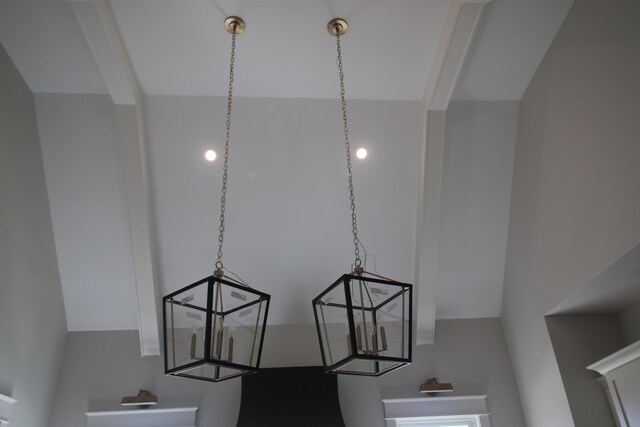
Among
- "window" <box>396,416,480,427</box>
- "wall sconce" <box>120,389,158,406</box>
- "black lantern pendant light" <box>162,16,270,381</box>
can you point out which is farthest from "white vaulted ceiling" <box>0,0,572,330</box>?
"black lantern pendant light" <box>162,16,270,381</box>

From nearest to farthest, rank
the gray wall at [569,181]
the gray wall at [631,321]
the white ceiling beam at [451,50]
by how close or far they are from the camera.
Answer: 1. the gray wall at [569,181]
2. the white ceiling beam at [451,50]
3. the gray wall at [631,321]

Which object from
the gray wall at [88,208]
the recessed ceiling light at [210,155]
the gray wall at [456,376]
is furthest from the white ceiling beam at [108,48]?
the gray wall at [456,376]

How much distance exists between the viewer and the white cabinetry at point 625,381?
2.78 meters

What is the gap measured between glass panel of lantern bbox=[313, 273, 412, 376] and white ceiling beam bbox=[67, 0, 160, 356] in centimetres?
202

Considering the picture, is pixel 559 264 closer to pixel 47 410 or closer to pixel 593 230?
pixel 593 230

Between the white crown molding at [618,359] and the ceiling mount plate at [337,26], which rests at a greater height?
the ceiling mount plate at [337,26]

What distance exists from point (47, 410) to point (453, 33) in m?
4.27

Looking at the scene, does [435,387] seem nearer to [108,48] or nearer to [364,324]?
[364,324]

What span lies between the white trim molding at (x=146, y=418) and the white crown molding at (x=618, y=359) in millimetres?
3074

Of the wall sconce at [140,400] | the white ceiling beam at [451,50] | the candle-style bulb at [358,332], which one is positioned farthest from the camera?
the wall sconce at [140,400]

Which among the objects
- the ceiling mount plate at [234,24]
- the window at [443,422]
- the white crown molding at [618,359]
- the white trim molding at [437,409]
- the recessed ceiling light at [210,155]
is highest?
the ceiling mount plate at [234,24]

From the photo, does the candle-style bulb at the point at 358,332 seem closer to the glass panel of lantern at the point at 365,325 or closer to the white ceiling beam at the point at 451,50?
the glass panel of lantern at the point at 365,325

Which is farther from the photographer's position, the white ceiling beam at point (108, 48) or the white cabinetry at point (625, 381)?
the white ceiling beam at point (108, 48)

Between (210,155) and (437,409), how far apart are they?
9.54 ft
